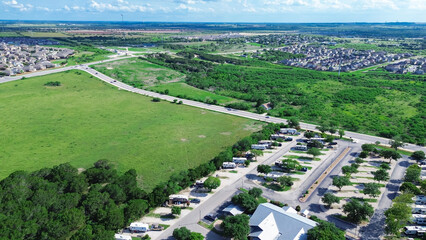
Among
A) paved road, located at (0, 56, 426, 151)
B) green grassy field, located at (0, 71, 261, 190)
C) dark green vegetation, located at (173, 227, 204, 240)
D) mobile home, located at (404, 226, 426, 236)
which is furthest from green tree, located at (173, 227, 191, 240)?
paved road, located at (0, 56, 426, 151)

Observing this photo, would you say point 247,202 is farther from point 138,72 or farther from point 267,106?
point 138,72

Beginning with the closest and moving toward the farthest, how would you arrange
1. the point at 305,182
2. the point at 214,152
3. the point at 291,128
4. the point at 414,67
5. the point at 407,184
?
the point at 407,184 → the point at 305,182 → the point at 214,152 → the point at 291,128 → the point at 414,67

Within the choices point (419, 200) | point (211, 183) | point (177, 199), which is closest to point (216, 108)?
A: point (211, 183)

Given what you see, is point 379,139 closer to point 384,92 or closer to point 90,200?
point 384,92

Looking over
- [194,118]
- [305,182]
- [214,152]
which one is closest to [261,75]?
[194,118]

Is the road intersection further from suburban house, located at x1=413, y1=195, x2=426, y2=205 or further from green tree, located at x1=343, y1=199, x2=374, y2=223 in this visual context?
suburban house, located at x1=413, y1=195, x2=426, y2=205
